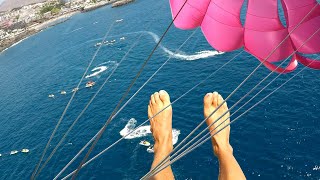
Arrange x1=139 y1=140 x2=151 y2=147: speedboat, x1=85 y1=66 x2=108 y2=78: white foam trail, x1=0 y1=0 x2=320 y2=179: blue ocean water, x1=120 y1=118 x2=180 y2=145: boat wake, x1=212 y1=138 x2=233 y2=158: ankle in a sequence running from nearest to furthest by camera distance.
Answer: x1=212 y1=138 x2=233 y2=158: ankle, x1=0 y1=0 x2=320 y2=179: blue ocean water, x1=139 y1=140 x2=151 y2=147: speedboat, x1=120 y1=118 x2=180 y2=145: boat wake, x1=85 y1=66 x2=108 y2=78: white foam trail

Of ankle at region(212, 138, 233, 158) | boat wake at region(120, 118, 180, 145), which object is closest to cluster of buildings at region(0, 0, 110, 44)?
boat wake at region(120, 118, 180, 145)

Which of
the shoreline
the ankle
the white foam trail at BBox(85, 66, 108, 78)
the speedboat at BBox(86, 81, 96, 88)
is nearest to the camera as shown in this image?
the ankle

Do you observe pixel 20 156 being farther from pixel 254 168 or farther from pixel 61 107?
pixel 254 168

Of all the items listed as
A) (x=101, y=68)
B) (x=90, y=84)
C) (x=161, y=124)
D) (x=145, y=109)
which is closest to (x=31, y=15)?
(x=101, y=68)

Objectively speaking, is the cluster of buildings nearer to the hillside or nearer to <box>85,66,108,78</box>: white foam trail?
the hillside

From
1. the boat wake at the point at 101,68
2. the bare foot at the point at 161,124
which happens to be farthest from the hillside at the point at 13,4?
the bare foot at the point at 161,124

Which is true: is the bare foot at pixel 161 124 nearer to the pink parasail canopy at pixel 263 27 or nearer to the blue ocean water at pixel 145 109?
the pink parasail canopy at pixel 263 27
